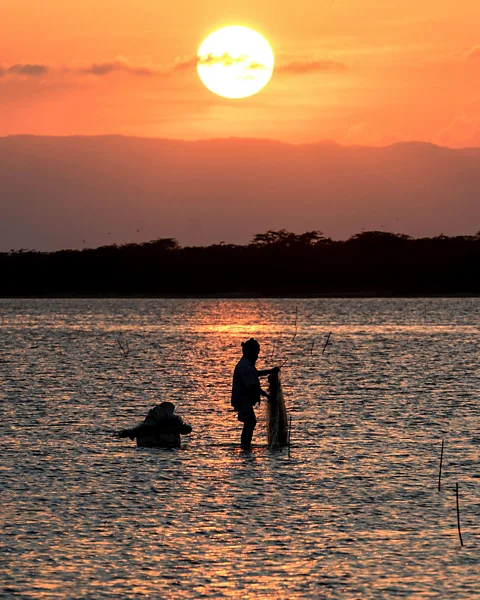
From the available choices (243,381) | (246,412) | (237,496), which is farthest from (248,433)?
(237,496)

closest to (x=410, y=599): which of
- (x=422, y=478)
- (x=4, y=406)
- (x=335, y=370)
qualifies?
(x=422, y=478)

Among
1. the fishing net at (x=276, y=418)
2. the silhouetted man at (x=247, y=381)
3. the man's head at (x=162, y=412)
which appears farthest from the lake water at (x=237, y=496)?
the silhouetted man at (x=247, y=381)

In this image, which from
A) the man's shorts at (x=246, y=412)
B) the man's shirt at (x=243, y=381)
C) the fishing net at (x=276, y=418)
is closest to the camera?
the man's shirt at (x=243, y=381)

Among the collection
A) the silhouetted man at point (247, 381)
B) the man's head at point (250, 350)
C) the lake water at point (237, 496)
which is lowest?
the lake water at point (237, 496)

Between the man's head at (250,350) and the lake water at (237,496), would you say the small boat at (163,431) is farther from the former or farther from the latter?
the man's head at (250,350)

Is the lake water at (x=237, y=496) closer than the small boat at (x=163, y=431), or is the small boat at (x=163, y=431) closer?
the lake water at (x=237, y=496)

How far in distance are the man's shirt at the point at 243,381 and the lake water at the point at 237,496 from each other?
1.12 meters

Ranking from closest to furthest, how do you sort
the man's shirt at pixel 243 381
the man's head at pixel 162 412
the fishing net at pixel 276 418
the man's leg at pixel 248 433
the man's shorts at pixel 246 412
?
the man's shirt at pixel 243 381, the man's shorts at pixel 246 412, the man's leg at pixel 248 433, the fishing net at pixel 276 418, the man's head at pixel 162 412

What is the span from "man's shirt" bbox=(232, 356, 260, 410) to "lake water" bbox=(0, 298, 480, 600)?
112 cm

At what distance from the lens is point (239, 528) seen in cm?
1608

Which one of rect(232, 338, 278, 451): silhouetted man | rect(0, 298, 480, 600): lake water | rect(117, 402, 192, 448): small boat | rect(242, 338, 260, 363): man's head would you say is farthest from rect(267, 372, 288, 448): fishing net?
rect(242, 338, 260, 363): man's head

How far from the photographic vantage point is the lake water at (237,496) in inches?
537

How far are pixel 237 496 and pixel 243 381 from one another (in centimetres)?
387

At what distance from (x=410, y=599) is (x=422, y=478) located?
7.54 metres
